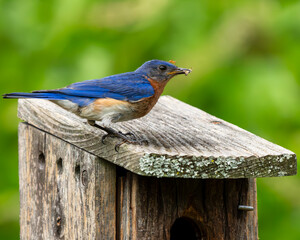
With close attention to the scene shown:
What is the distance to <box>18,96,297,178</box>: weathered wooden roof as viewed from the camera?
345cm

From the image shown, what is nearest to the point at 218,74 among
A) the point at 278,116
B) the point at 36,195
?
the point at 278,116

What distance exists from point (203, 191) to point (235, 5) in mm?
1814

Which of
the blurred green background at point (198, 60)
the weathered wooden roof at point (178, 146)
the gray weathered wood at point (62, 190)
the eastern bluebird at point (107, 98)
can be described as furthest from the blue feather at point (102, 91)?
the blurred green background at point (198, 60)

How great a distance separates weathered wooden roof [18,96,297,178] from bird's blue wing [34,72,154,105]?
6.9 inches

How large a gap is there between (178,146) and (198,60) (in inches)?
58.3

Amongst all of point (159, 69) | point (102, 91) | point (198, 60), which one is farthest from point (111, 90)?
point (198, 60)

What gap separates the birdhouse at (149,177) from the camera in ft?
11.6

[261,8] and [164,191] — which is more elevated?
[261,8]

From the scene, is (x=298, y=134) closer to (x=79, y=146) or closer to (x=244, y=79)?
(x=244, y=79)

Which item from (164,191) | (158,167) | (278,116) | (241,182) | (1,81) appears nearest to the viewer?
(158,167)

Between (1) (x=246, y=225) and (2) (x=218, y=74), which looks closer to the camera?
(1) (x=246, y=225)

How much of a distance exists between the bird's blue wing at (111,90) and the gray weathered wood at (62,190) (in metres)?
0.32

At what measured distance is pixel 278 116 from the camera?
16.2ft

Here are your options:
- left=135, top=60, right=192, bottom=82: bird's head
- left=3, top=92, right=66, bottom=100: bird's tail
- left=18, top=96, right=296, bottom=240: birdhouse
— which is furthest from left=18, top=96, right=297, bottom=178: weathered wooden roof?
left=135, top=60, right=192, bottom=82: bird's head
